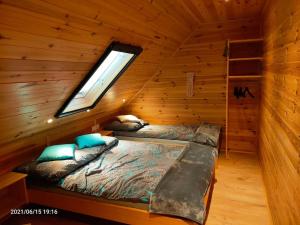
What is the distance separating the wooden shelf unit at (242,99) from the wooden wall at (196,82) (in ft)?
0.48

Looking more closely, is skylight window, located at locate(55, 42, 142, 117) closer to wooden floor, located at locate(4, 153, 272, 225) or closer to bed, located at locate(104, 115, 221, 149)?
bed, located at locate(104, 115, 221, 149)

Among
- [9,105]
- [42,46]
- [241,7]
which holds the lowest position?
[9,105]

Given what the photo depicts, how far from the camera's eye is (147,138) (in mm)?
3895

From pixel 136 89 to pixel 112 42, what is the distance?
2.20 metres

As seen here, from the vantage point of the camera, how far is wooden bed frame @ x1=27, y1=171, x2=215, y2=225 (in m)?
2.01

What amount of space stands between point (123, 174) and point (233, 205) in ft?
4.36

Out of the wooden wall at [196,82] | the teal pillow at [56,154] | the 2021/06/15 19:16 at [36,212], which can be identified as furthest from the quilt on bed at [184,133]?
the 2021/06/15 19:16 at [36,212]

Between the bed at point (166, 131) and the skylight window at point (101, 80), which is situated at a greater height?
the skylight window at point (101, 80)

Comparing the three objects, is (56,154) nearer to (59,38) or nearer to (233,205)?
(59,38)

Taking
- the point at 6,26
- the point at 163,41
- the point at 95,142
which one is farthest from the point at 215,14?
the point at 6,26

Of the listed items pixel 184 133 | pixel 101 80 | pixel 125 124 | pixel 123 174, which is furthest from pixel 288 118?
pixel 125 124

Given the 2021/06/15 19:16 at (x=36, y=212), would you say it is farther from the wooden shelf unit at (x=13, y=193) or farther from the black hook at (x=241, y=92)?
the black hook at (x=241, y=92)

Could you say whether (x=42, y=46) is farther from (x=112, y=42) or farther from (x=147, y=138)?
(x=147, y=138)

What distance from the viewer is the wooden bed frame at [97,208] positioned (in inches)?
79.0
